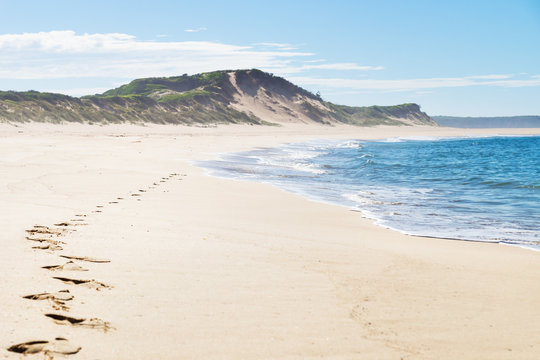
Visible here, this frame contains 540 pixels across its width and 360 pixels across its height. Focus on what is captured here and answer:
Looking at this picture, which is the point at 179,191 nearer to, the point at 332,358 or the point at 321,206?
the point at 321,206

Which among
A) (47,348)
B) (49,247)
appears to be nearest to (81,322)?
(47,348)

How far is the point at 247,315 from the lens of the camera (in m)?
3.68

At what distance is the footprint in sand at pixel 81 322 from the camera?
321 centimetres

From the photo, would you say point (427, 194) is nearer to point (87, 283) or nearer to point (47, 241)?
point (47, 241)

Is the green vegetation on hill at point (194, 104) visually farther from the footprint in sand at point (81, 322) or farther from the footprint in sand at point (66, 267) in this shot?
the footprint in sand at point (81, 322)

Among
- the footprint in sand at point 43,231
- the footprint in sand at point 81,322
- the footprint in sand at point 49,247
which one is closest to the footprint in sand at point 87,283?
the footprint in sand at point 81,322

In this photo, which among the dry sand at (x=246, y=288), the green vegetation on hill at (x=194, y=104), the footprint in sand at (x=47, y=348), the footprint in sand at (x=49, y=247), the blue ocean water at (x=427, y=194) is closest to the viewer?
the footprint in sand at (x=47, y=348)

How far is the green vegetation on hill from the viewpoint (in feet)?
163

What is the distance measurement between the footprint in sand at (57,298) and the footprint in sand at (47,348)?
0.55 metres

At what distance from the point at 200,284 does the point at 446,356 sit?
2.02 metres

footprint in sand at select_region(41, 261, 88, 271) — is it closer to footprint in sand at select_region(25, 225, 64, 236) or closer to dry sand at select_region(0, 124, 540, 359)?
dry sand at select_region(0, 124, 540, 359)

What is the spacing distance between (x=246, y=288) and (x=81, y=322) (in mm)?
1447

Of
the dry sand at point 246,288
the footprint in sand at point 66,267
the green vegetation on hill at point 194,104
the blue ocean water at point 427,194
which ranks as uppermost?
the green vegetation on hill at point 194,104

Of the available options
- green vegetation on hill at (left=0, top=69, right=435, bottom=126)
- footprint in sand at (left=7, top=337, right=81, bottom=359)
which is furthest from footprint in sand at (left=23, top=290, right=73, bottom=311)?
green vegetation on hill at (left=0, top=69, right=435, bottom=126)
